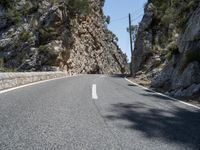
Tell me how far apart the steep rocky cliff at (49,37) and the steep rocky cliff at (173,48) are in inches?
565

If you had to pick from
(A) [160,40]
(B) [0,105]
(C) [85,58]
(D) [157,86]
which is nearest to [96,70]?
(C) [85,58]

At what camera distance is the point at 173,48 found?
917 inches

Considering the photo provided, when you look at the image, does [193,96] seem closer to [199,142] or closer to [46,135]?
[199,142]

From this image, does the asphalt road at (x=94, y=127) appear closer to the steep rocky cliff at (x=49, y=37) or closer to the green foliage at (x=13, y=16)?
the steep rocky cliff at (x=49, y=37)

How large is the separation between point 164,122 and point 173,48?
55.8 ft

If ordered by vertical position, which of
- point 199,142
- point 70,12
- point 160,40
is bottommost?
point 199,142

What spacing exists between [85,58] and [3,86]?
5106 centimetres

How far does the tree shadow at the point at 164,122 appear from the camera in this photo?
5.71 metres

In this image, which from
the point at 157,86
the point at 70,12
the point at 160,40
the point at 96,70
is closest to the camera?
the point at 157,86

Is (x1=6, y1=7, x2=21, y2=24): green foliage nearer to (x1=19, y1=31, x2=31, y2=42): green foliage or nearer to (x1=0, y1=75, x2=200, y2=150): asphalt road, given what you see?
(x1=19, y1=31, x2=31, y2=42): green foliage

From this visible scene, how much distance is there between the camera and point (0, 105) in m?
8.43

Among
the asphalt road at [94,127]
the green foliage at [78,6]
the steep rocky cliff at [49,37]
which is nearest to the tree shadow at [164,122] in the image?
the asphalt road at [94,127]

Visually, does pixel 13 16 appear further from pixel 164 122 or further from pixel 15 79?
pixel 164 122

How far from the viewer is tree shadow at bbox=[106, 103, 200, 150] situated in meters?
5.71
